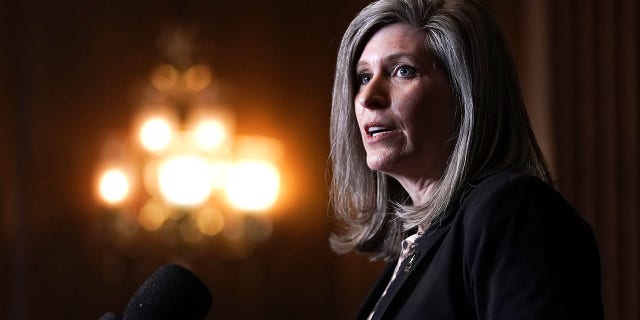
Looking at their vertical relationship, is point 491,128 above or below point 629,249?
above

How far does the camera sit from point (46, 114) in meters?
5.50

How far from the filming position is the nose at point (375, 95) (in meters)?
1.74

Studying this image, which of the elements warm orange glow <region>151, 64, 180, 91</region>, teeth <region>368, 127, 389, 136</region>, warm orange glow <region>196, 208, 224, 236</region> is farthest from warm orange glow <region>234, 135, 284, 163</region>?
teeth <region>368, 127, 389, 136</region>

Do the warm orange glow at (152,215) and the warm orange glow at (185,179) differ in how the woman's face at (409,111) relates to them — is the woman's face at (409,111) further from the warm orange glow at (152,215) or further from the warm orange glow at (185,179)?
the warm orange glow at (152,215)

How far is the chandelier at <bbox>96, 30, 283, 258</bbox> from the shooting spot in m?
5.75

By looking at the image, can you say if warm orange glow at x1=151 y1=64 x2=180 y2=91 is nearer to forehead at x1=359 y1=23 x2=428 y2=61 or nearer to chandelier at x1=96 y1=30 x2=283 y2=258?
chandelier at x1=96 y1=30 x2=283 y2=258

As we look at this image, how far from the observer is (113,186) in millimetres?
5742

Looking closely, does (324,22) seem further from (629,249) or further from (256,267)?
(629,249)

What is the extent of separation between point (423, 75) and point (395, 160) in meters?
0.17

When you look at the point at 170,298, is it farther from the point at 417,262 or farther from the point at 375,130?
the point at 375,130

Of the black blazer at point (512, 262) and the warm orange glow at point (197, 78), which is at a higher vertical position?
the black blazer at point (512, 262)

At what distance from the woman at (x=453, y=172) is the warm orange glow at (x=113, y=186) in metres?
3.84

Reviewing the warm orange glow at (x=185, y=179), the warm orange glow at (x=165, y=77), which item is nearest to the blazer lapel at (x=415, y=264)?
the warm orange glow at (x=185, y=179)

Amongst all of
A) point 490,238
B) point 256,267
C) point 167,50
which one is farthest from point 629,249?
point 167,50
